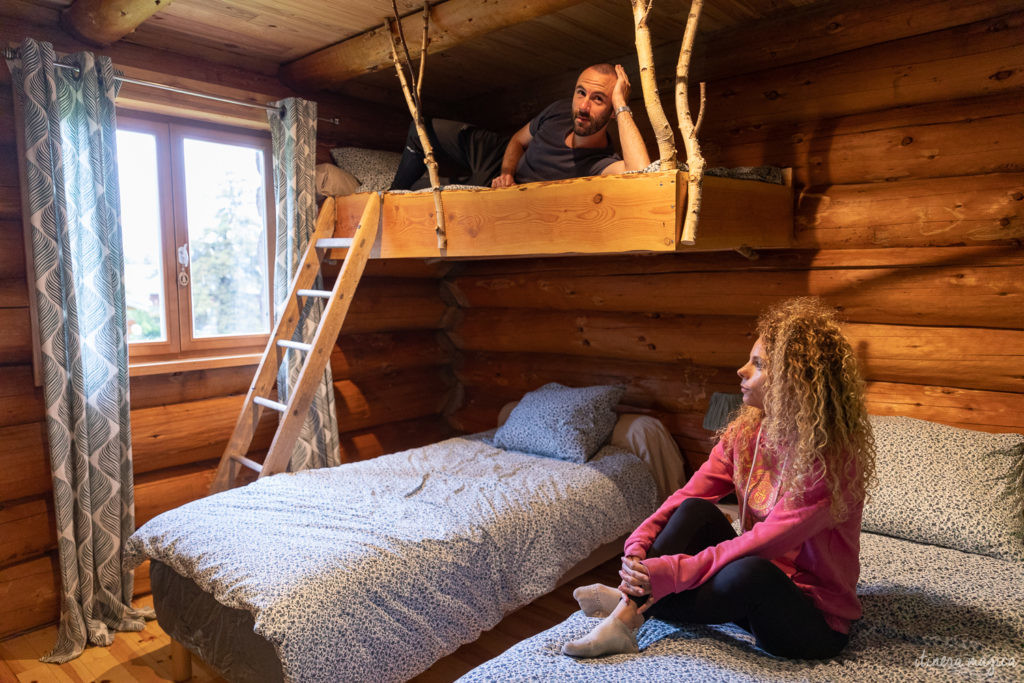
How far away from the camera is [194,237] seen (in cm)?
353

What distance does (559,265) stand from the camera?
4.09 m

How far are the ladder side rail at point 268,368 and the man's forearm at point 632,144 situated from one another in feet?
5.51

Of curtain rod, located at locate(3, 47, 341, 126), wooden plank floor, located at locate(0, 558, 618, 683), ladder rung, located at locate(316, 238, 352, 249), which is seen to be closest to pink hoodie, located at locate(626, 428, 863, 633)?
wooden plank floor, located at locate(0, 558, 618, 683)

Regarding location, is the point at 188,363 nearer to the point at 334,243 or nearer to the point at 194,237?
the point at 194,237

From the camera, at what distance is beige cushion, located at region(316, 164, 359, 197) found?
371 cm

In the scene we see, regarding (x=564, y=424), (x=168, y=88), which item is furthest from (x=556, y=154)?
(x=168, y=88)

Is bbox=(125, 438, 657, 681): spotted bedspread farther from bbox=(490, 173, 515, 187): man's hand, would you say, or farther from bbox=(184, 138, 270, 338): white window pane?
bbox=(490, 173, 515, 187): man's hand

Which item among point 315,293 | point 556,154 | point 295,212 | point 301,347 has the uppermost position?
point 556,154

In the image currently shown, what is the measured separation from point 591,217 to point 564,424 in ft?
4.48

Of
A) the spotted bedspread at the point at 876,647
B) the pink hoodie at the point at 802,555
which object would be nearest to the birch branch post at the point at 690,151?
the pink hoodie at the point at 802,555

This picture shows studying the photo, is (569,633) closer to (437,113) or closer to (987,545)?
(987,545)

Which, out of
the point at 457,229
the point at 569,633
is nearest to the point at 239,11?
the point at 457,229

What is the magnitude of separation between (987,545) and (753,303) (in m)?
1.40

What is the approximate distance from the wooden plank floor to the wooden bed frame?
1555 mm
